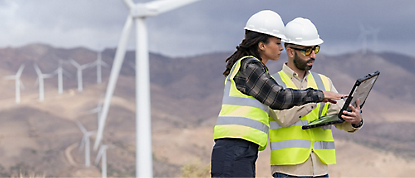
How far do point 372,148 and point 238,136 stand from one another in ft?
334

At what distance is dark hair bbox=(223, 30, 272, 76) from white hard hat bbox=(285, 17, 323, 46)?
0.71m

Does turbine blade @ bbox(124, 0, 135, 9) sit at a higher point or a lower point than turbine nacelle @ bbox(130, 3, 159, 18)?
higher

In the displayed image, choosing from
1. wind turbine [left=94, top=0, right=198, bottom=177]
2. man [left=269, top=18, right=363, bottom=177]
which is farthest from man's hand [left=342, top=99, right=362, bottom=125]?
wind turbine [left=94, top=0, right=198, bottom=177]

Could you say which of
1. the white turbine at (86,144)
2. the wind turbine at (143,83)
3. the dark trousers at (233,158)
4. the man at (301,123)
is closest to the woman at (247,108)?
the dark trousers at (233,158)

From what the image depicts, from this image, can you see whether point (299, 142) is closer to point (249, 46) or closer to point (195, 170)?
point (249, 46)

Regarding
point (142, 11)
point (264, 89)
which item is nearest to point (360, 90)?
point (264, 89)

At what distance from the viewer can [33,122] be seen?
378 ft

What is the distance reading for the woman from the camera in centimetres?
469

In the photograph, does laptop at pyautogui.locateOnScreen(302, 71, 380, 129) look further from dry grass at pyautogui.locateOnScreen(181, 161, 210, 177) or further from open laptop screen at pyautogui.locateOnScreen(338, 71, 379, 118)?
dry grass at pyautogui.locateOnScreen(181, 161, 210, 177)

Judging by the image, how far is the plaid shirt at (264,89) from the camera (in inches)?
185

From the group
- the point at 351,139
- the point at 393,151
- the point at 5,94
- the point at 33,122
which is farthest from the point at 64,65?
the point at 393,151

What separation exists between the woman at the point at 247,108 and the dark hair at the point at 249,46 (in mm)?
64

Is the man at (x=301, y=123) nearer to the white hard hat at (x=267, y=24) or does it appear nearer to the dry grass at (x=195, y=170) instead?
the white hard hat at (x=267, y=24)

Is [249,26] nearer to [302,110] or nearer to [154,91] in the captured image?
[302,110]
